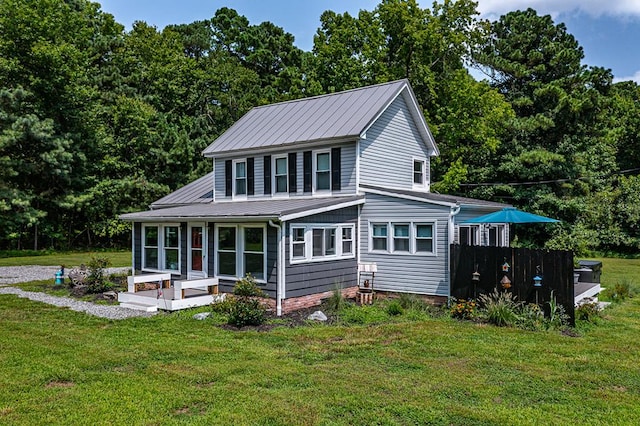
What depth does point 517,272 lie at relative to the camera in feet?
40.1

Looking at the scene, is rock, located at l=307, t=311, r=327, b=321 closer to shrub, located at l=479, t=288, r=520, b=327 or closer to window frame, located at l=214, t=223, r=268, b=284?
window frame, located at l=214, t=223, r=268, b=284

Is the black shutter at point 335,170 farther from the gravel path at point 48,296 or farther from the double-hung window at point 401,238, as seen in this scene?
the gravel path at point 48,296

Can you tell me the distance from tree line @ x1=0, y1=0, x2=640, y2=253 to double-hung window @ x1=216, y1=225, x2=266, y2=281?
1709 cm

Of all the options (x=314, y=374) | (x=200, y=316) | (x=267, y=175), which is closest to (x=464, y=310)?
(x=314, y=374)

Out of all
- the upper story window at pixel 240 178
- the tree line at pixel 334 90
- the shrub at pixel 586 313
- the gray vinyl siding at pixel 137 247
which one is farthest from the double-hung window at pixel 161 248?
the tree line at pixel 334 90

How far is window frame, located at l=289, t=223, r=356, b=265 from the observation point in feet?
43.9

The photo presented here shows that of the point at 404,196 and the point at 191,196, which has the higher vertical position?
the point at 191,196

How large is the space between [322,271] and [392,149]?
5.69 m

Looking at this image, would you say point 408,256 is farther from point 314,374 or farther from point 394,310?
point 314,374

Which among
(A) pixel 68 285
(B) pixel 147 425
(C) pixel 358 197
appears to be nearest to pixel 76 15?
(A) pixel 68 285

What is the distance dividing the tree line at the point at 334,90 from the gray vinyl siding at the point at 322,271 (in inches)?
582

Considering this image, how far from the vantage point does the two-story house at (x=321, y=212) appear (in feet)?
44.7

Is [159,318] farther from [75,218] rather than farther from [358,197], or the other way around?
[75,218]

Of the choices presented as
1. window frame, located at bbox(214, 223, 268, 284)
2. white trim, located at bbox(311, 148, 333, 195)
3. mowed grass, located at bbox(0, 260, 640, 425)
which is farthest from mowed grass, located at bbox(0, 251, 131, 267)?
mowed grass, located at bbox(0, 260, 640, 425)
